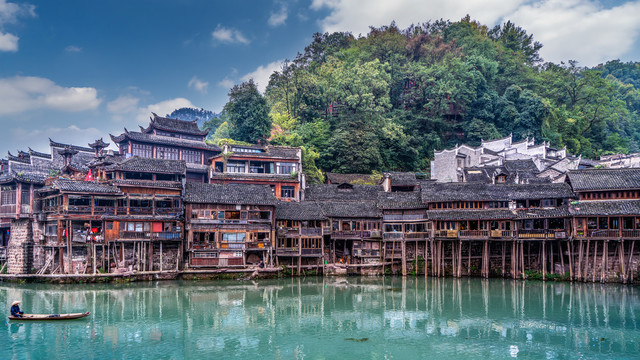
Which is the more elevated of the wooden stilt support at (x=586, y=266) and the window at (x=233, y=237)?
the window at (x=233, y=237)

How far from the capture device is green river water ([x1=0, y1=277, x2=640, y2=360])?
2038 cm

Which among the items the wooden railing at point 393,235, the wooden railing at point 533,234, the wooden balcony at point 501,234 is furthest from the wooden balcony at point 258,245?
the wooden railing at point 533,234

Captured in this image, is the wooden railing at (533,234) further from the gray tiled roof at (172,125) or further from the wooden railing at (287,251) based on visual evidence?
the gray tiled roof at (172,125)

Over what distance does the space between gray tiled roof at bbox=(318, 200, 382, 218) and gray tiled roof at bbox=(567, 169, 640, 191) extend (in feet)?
52.4

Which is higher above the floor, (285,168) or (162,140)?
(162,140)

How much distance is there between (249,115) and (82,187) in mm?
23438

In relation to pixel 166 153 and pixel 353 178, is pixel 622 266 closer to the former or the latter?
pixel 353 178

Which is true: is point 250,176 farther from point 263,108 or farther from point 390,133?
point 390,133

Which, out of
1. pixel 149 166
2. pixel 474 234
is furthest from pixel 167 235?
pixel 474 234

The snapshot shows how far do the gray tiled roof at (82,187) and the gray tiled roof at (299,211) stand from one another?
13332 millimetres

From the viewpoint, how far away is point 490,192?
38062 millimetres

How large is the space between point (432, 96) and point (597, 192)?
3001 centimetres

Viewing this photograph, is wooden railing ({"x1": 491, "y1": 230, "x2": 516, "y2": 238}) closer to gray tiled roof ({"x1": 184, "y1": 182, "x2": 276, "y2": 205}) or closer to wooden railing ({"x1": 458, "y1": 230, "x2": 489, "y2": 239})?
wooden railing ({"x1": 458, "y1": 230, "x2": 489, "y2": 239})

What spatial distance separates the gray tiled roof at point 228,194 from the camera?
36.8 metres
